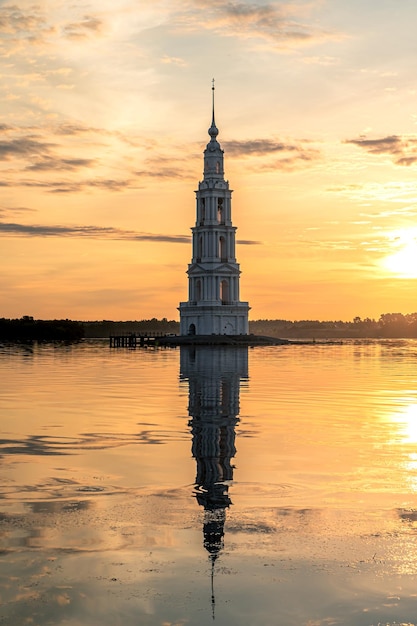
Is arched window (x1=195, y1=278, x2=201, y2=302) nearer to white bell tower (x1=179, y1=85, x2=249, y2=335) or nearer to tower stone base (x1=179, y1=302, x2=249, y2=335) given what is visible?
white bell tower (x1=179, y1=85, x2=249, y2=335)

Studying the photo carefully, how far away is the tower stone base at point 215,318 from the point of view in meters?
156

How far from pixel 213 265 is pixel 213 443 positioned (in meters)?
132

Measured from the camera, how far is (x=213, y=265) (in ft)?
521

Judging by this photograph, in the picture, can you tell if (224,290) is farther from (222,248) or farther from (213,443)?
(213,443)

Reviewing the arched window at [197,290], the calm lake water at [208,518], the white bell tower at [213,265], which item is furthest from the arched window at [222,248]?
the calm lake water at [208,518]

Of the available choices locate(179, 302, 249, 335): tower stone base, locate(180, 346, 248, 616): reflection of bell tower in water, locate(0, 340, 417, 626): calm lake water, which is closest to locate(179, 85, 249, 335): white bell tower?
locate(179, 302, 249, 335): tower stone base

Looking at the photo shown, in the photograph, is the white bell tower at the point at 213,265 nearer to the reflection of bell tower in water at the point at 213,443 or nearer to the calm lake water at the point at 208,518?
the reflection of bell tower in water at the point at 213,443

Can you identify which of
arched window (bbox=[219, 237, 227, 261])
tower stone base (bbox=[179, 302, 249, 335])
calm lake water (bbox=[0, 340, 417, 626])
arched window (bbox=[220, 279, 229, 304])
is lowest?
calm lake water (bbox=[0, 340, 417, 626])

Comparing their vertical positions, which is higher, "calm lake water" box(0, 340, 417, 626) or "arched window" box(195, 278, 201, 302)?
"arched window" box(195, 278, 201, 302)

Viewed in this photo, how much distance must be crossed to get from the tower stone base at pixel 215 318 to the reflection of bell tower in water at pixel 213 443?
317 ft

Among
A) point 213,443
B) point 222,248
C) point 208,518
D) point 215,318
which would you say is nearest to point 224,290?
point 222,248

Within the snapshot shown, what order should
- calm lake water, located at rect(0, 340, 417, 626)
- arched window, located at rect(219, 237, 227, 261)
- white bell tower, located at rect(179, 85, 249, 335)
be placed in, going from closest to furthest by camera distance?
calm lake water, located at rect(0, 340, 417, 626) < white bell tower, located at rect(179, 85, 249, 335) < arched window, located at rect(219, 237, 227, 261)

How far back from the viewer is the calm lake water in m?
12.5

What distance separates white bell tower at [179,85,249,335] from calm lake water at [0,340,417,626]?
120 m
